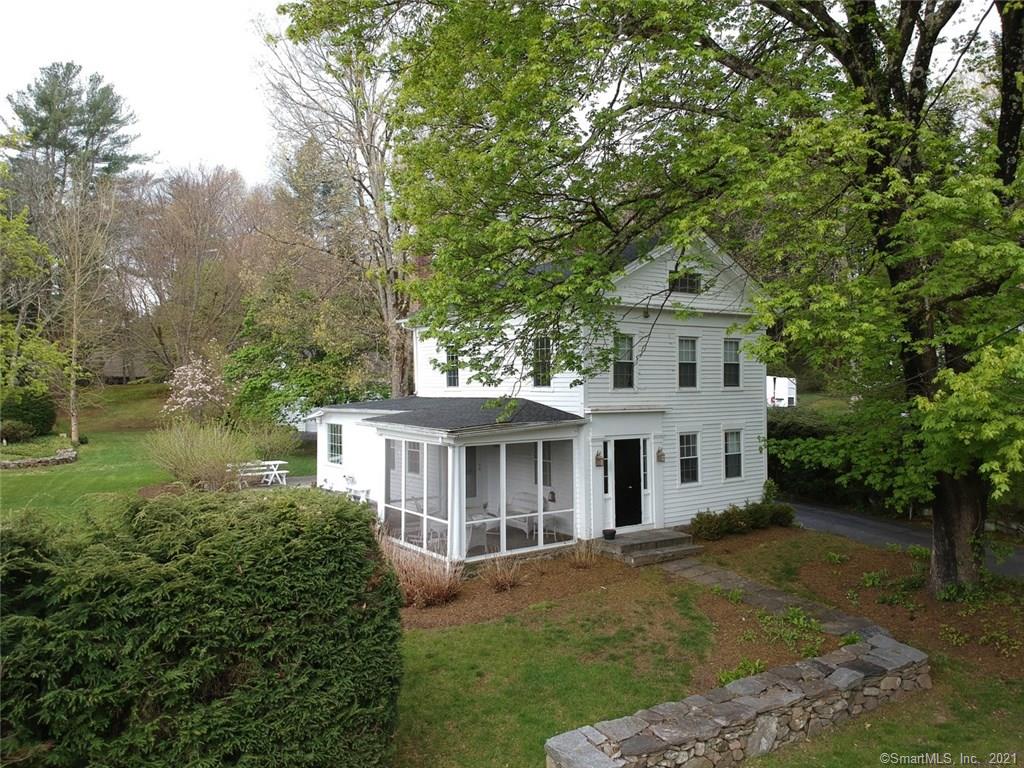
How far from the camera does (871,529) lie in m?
16.3

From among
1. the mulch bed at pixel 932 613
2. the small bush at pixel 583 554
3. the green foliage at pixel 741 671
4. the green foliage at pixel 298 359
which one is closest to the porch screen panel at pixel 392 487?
the small bush at pixel 583 554

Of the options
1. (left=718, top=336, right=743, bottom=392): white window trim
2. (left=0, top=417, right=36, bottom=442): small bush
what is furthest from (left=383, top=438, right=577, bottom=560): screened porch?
(left=0, top=417, right=36, bottom=442): small bush

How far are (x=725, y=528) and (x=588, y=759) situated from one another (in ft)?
33.2

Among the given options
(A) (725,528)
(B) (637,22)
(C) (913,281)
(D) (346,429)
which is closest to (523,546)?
(A) (725,528)

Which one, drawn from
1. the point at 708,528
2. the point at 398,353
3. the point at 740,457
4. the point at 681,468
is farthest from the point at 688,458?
the point at 398,353

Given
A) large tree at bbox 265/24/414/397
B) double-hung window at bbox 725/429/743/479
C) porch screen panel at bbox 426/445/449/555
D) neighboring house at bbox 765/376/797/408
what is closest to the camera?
porch screen panel at bbox 426/445/449/555

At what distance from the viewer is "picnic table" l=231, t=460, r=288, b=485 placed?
17.2m

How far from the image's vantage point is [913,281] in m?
6.87

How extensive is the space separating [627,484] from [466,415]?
13.1 ft

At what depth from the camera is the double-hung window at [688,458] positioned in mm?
15055

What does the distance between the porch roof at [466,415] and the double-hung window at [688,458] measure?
3434 millimetres

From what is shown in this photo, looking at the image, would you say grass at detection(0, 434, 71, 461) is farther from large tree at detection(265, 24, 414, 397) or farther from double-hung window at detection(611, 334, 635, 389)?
double-hung window at detection(611, 334, 635, 389)

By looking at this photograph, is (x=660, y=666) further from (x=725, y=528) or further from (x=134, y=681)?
(x=725, y=528)

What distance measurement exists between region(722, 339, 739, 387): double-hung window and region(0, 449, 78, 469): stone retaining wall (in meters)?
22.0
